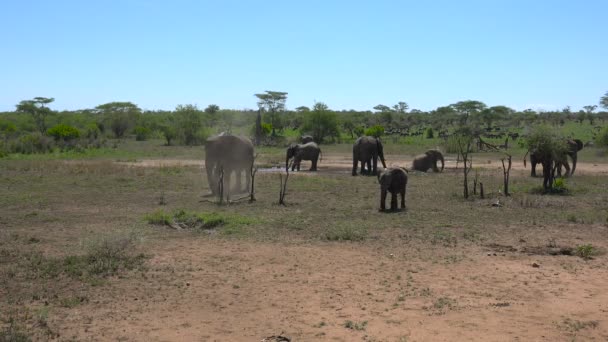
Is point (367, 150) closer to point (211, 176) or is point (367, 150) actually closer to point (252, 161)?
point (252, 161)

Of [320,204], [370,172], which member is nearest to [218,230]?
[320,204]

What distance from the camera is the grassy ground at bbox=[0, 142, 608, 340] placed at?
28.4ft

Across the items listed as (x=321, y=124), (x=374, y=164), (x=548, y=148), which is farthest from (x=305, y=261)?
(x=321, y=124)

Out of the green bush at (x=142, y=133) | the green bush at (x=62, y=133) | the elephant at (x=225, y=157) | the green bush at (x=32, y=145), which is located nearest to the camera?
the elephant at (x=225, y=157)

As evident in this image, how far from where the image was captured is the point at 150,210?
14.6 meters

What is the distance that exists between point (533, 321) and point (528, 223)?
6.13m

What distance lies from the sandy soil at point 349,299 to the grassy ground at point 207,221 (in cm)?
39

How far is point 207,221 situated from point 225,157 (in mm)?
4939

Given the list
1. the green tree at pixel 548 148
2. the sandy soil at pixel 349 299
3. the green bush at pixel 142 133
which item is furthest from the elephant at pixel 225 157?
the green bush at pixel 142 133

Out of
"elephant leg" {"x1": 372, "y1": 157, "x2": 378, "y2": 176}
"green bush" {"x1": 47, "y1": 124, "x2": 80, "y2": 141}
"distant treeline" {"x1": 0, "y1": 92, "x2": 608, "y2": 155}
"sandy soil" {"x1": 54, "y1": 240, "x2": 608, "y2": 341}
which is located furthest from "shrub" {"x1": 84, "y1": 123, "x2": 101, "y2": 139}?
"sandy soil" {"x1": 54, "y1": 240, "x2": 608, "y2": 341}

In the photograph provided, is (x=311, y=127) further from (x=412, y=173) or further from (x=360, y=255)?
(x=360, y=255)

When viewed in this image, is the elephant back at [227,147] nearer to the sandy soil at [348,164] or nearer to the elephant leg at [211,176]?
the elephant leg at [211,176]

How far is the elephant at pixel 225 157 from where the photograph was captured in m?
17.2

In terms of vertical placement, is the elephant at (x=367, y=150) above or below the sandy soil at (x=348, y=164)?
above
